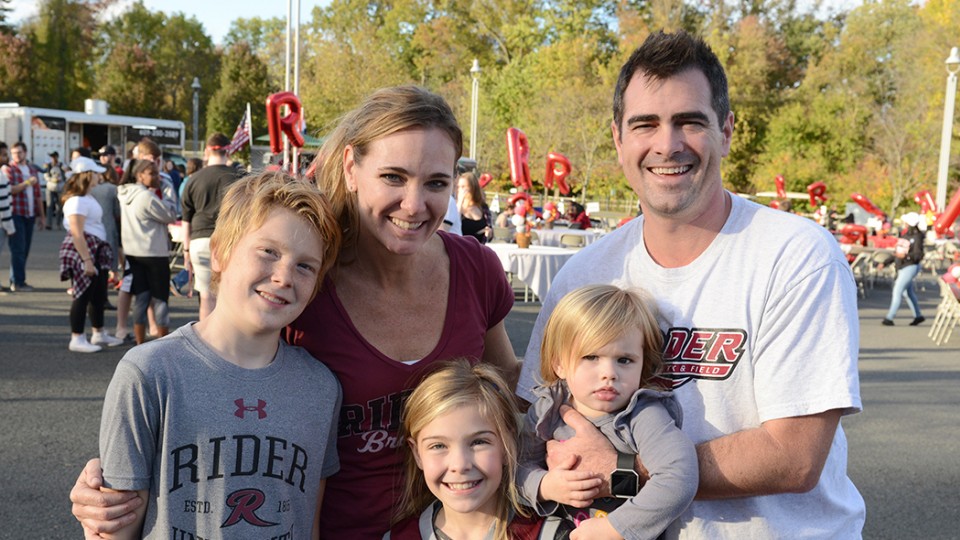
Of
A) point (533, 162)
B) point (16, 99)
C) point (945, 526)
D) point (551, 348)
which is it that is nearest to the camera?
point (551, 348)

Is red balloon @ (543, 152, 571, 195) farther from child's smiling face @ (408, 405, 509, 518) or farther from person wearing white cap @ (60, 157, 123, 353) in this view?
child's smiling face @ (408, 405, 509, 518)

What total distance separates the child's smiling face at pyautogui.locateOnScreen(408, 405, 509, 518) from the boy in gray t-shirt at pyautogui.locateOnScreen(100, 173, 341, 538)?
0.27 m

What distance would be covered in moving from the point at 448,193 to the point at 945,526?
4.25 m

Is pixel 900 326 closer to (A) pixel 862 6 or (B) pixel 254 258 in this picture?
(B) pixel 254 258

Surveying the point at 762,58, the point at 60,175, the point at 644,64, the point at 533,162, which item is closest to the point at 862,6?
the point at 762,58

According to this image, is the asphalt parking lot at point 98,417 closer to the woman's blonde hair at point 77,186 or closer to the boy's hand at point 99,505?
the woman's blonde hair at point 77,186

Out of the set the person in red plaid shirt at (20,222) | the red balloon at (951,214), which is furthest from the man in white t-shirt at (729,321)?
the red balloon at (951,214)

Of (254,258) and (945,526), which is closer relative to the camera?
(254,258)

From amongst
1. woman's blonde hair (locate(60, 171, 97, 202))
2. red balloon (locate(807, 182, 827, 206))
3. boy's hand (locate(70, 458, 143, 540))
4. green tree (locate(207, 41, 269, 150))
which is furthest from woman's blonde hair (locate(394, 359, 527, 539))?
green tree (locate(207, 41, 269, 150))

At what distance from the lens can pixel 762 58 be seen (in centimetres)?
4094

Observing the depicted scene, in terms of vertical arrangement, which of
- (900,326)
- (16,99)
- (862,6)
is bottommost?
(900,326)

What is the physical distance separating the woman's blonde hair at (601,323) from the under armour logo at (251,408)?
77cm

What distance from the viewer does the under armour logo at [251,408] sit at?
2016mm

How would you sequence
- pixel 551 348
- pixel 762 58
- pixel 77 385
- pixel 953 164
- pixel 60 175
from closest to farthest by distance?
pixel 551 348 → pixel 77 385 → pixel 60 175 → pixel 953 164 → pixel 762 58
